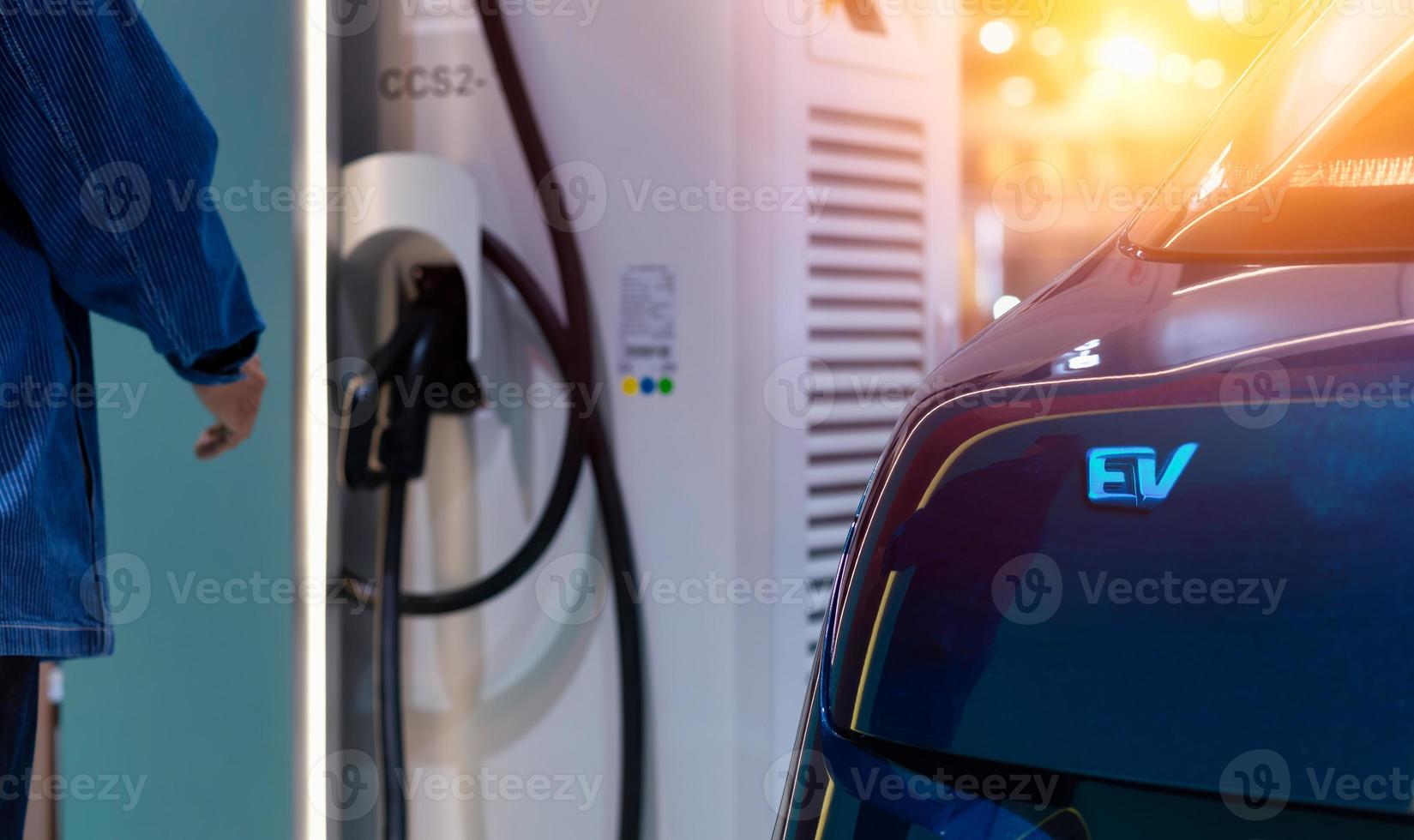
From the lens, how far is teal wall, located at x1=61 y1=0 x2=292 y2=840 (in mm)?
1497

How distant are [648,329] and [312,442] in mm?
550

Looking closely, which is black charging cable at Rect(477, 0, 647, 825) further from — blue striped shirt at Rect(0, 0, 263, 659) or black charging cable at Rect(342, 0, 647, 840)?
blue striped shirt at Rect(0, 0, 263, 659)

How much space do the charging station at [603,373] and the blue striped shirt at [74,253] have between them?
2.11 ft

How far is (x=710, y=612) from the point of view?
1639 mm

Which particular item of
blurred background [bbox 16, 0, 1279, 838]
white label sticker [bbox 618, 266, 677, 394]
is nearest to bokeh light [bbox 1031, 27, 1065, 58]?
blurred background [bbox 16, 0, 1279, 838]

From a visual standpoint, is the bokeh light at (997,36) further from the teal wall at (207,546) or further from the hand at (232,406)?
the hand at (232,406)

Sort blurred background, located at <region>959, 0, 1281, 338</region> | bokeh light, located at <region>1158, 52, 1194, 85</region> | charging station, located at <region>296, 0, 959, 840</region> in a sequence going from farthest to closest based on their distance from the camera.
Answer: bokeh light, located at <region>1158, 52, 1194, 85</region>
blurred background, located at <region>959, 0, 1281, 338</region>
charging station, located at <region>296, 0, 959, 840</region>

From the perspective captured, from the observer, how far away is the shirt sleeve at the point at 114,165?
2.89ft

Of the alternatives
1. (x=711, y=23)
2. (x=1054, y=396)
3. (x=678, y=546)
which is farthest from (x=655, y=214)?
(x=1054, y=396)

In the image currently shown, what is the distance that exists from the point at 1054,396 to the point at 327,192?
4.76ft

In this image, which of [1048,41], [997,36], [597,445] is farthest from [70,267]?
[1048,41]

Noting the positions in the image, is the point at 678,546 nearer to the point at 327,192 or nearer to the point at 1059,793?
the point at 327,192

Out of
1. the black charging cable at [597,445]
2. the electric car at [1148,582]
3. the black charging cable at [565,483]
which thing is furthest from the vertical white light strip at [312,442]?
the electric car at [1148,582]

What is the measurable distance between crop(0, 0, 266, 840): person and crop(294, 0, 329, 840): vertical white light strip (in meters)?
0.65
